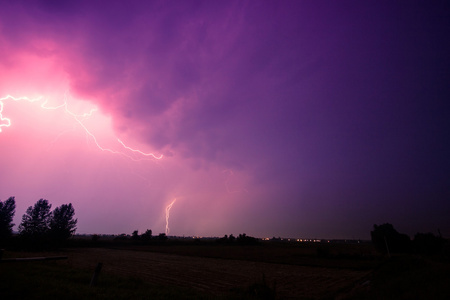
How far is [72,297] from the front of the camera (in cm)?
633

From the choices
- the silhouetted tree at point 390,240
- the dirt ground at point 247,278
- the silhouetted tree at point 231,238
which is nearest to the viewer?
the dirt ground at point 247,278

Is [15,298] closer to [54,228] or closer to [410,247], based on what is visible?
[54,228]

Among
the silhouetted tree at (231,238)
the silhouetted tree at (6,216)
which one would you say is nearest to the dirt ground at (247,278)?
the silhouetted tree at (6,216)

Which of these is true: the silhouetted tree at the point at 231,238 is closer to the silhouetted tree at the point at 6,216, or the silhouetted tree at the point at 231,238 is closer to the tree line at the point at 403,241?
the tree line at the point at 403,241

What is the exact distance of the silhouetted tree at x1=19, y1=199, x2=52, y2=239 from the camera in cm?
5466

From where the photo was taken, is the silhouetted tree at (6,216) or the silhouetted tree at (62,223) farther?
the silhouetted tree at (62,223)

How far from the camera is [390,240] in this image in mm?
56812

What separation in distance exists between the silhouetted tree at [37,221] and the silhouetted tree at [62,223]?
5.53 ft

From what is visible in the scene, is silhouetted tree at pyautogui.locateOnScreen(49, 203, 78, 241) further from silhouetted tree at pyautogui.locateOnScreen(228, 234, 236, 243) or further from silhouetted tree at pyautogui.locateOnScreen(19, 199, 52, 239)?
silhouetted tree at pyautogui.locateOnScreen(228, 234, 236, 243)

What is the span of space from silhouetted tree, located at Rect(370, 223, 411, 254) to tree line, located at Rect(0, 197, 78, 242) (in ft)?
292

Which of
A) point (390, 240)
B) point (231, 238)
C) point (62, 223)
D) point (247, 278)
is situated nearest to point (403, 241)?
point (390, 240)

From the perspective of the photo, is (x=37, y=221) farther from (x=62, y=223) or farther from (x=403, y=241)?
(x=403, y=241)

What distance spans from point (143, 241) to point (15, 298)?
106991 mm

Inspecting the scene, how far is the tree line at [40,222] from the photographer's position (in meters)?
50.4
